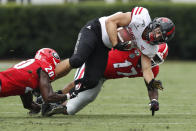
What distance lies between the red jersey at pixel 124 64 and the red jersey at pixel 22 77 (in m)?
1.15

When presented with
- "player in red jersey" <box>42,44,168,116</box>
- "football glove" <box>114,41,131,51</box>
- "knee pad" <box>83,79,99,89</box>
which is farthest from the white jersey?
"knee pad" <box>83,79,99,89</box>

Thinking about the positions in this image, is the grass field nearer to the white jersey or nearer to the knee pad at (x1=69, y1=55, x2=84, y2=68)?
the knee pad at (x1=69, y1=55, x2=84, y2=68)

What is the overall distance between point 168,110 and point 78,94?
59.7 inches

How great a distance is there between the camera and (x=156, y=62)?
8.43 meters

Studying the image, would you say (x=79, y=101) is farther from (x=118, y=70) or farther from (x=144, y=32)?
(x=144, y=32)

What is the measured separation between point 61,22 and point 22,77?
1433 centimetres

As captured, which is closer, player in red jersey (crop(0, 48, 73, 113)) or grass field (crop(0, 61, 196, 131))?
grass field (crop(0, 61, 196, 131))

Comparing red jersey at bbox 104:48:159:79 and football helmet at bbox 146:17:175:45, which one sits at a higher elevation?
football helmet at bbox 146:17:175:45

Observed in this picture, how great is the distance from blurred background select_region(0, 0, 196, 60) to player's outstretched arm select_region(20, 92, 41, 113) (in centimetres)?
1325

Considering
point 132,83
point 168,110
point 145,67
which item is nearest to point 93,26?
point 145,67

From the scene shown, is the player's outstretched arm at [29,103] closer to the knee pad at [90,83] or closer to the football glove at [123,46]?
the knee pad at [90,83]

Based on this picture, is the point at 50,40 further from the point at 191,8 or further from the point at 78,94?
the point at 78,94

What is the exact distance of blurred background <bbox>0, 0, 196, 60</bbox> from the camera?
2136 centimetres

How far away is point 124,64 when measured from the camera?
335 inches
